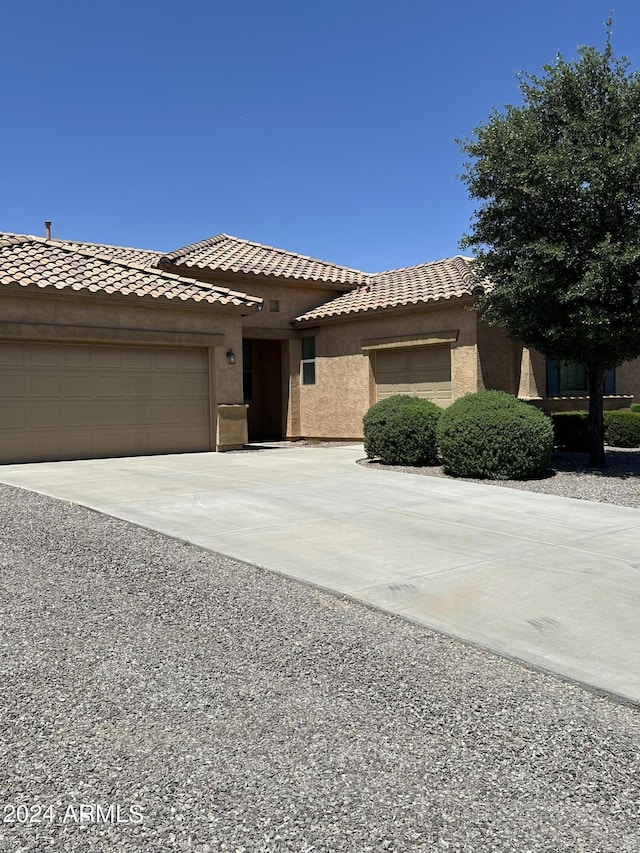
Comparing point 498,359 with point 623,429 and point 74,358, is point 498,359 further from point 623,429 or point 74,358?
point 74,358

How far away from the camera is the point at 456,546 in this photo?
708 cm

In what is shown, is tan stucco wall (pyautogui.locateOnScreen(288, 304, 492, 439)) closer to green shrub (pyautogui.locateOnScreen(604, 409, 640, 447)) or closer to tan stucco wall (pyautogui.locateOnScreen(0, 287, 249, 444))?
green shrub (pyautogui.locateOnScreen(604, 409, 640, 447))

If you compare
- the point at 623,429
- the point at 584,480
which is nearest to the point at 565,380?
the point at 623,429

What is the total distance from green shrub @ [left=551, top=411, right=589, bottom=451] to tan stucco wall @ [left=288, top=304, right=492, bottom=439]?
1.81 metres

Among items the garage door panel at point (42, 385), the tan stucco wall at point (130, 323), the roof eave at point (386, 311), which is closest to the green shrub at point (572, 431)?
the roof eave at point (386, 311)

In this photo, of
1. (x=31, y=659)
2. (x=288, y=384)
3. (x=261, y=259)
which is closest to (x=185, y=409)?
(x=288, y=384)

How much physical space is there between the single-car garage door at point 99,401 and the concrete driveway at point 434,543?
1.68 meters

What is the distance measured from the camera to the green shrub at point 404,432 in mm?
Answer: 13719

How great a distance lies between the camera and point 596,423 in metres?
13.5

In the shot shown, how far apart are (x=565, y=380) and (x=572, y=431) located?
243 centimetres

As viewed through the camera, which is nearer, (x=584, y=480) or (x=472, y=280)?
(x=584, y=480)

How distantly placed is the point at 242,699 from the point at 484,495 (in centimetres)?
714

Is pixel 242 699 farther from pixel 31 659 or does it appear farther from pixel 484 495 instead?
pixel 484 495

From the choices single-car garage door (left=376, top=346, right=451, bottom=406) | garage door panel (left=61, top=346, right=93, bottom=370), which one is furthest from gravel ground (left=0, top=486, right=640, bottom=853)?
single-car garage door (left=376, top=346, right=451, bottom=406)
